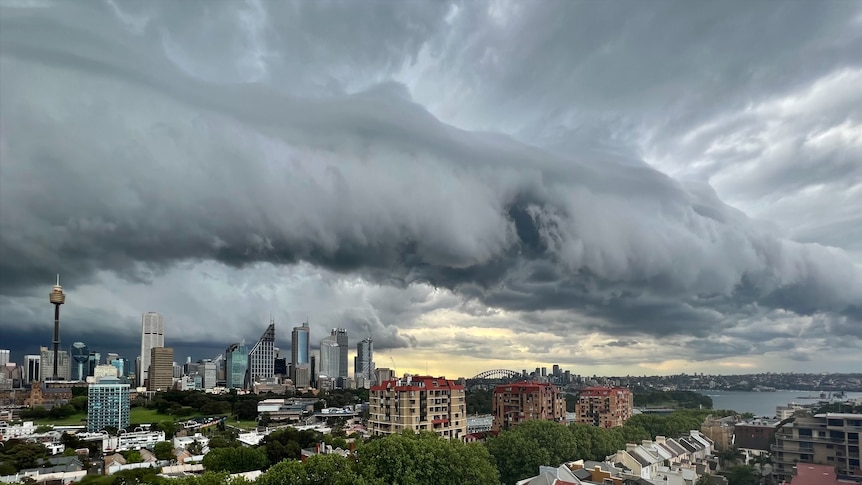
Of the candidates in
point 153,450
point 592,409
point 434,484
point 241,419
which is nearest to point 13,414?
point 241,419

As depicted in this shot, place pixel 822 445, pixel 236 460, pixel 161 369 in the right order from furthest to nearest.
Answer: pixel 161 369, pixel 236 460, pixel 822 445

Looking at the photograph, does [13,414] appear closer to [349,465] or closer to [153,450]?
[153,450]

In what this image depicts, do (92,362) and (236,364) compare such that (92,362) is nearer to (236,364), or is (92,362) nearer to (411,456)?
(236,364)

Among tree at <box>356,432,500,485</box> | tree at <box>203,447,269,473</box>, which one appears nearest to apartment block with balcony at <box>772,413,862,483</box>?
tree at <box>356,432,500,485</box>

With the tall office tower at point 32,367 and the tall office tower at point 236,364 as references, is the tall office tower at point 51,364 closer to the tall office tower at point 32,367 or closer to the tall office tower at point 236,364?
the tall office tower at point 32,367

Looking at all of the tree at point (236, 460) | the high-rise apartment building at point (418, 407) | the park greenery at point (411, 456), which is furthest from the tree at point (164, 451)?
the high-rise apartment building at point (418, 407)

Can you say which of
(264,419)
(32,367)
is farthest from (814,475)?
(32,367)

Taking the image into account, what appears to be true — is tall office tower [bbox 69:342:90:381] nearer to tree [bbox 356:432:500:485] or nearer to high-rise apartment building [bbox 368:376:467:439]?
high-rise apartment building [bbox 368:376:467:439]
